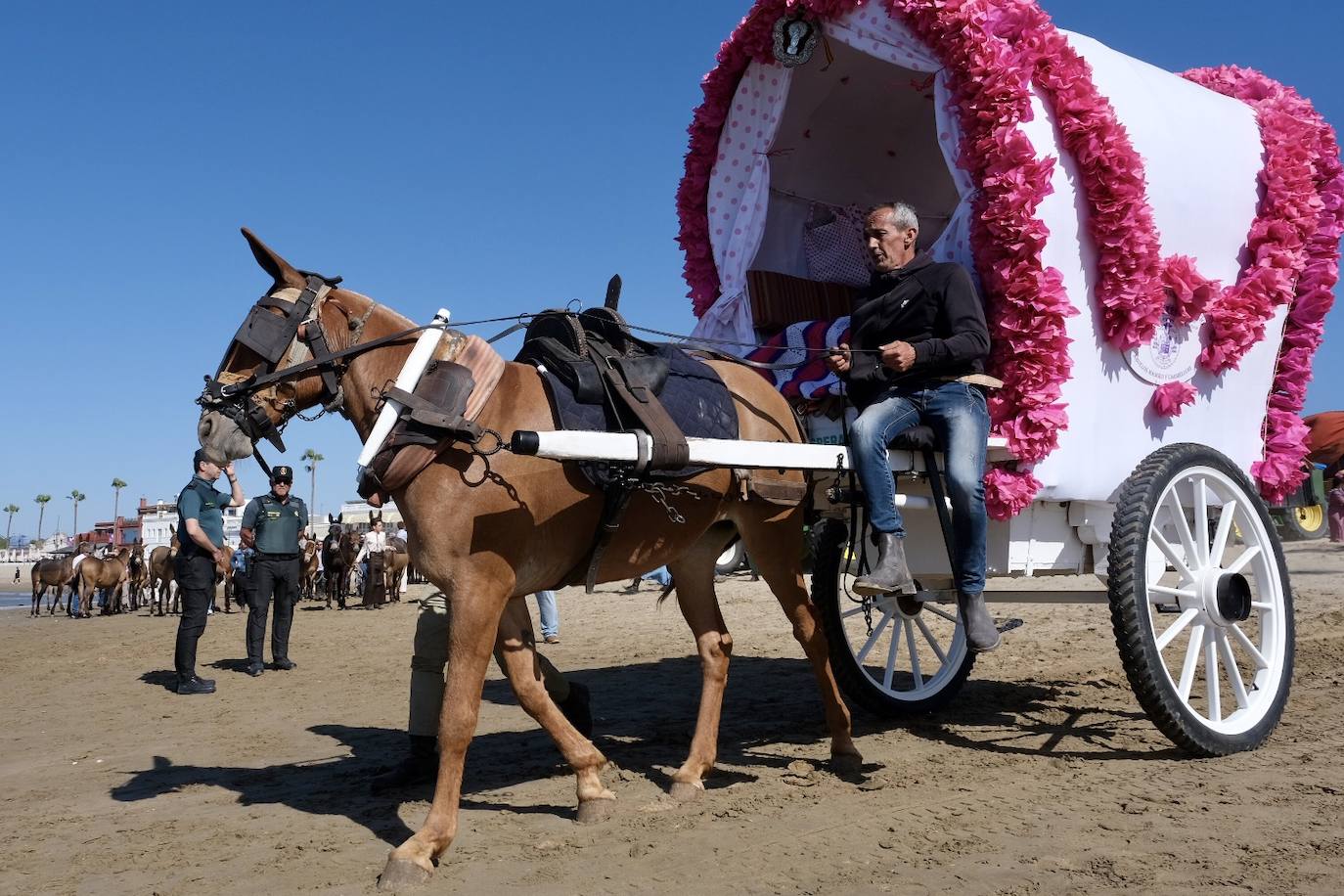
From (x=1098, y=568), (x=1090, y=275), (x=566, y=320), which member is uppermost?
(x=1090, y=275)

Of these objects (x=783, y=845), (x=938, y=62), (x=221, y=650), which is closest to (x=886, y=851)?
(x=783, y=845)

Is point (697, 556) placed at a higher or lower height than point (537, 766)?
higher

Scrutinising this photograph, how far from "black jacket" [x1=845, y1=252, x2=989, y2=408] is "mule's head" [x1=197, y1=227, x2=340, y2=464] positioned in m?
2.43

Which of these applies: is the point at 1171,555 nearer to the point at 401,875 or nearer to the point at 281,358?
the point at 401,875

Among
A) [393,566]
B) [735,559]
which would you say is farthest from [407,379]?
Result: [393,566]

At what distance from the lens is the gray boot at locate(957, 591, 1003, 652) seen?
452cm

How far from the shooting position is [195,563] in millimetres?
9383

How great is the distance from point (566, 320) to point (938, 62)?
7.45 feet

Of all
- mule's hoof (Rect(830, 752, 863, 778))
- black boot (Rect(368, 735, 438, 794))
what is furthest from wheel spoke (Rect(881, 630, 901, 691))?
black boot (Rect(368, 735, 438, 794))

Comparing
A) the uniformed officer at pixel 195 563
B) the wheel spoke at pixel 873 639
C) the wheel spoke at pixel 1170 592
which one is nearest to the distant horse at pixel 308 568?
the uniformed officer at pixel 195 563

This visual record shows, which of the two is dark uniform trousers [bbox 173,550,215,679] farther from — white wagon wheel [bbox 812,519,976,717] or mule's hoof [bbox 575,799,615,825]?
mule's hoof [bbox 575,799,615,825]

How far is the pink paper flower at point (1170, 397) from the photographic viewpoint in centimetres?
536

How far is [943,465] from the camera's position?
4809 millimetres

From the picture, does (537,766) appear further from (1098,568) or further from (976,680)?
(976,680)
